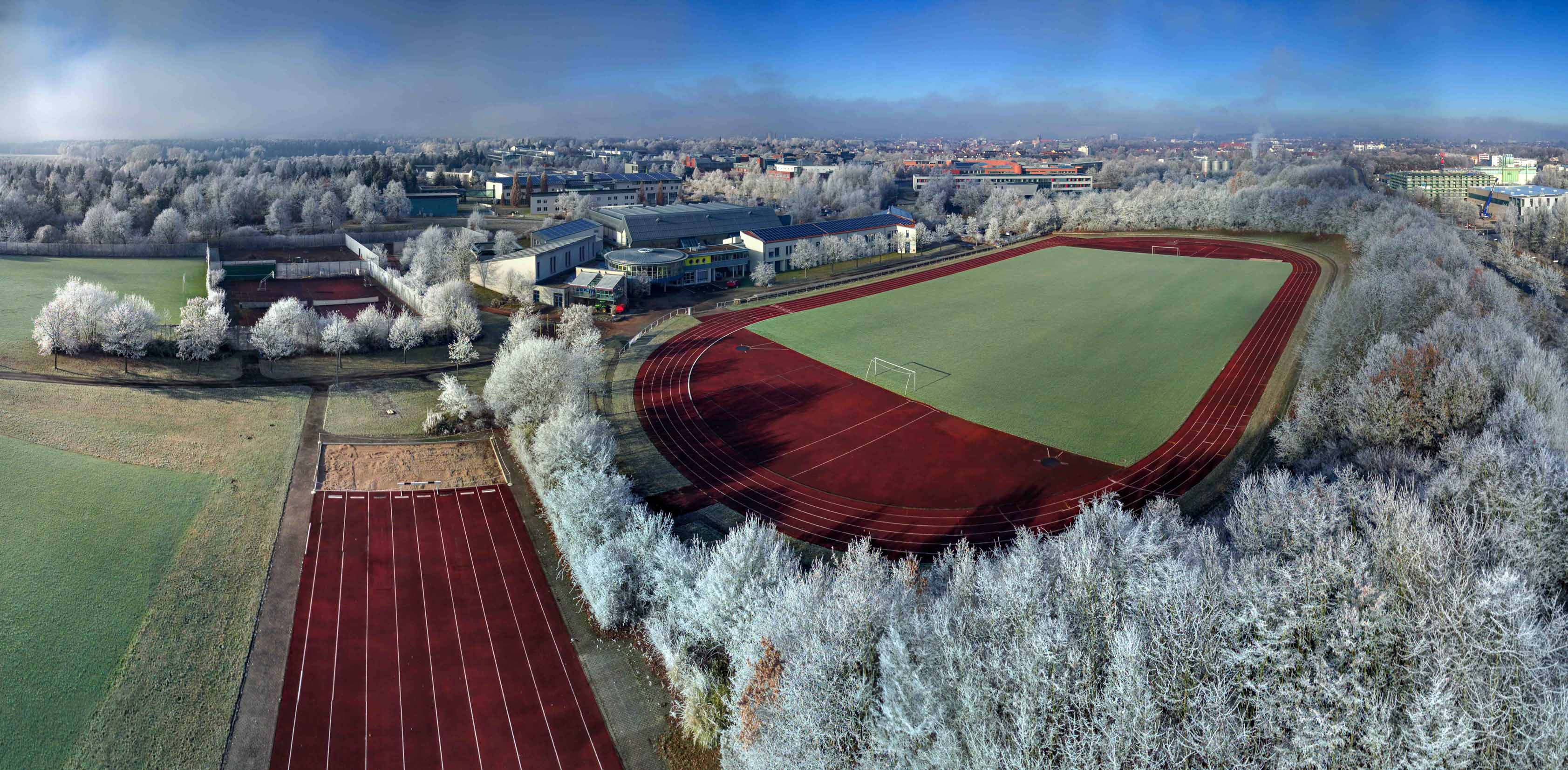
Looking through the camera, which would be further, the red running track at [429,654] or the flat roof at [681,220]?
the flat roof at [681,220]

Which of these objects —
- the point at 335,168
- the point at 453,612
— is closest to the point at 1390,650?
the point at 453,612

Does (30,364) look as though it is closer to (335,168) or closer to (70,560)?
(70,560)

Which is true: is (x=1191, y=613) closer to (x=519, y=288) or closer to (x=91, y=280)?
(x=519, y=288)

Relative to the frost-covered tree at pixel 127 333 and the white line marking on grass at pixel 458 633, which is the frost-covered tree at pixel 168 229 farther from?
the white line marking on grass at pixel 458 633

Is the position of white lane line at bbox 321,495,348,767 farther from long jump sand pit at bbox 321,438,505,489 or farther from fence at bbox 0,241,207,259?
fence at bbox 0,241,207,259

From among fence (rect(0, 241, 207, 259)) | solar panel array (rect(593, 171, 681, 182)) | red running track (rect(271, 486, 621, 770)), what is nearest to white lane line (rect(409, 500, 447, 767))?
red running track (rect(271, 486, 621, 770))

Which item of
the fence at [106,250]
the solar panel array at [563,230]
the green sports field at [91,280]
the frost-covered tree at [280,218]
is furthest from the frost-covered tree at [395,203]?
→ the solar panel array at [563,230]

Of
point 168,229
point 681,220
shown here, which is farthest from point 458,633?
point 168,229
